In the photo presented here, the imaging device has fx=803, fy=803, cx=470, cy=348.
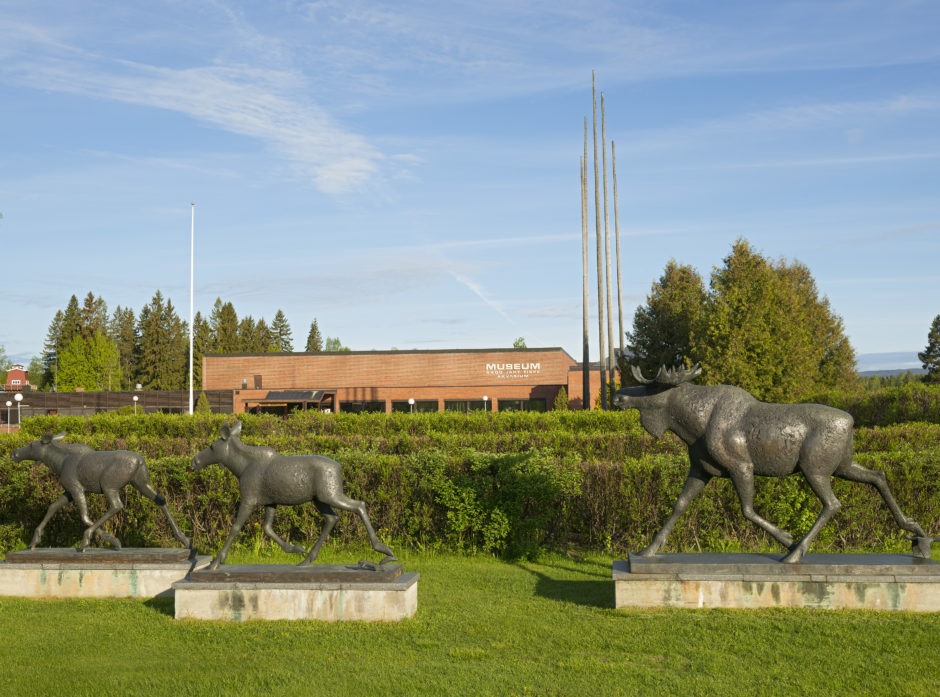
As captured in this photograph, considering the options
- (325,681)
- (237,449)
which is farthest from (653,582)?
(237,449)

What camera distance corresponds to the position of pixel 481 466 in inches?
388

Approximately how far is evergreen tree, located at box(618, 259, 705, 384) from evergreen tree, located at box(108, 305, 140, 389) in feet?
228

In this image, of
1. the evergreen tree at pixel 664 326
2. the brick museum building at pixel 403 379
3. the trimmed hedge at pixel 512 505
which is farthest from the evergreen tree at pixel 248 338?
the trimmed hedge at pixel 512 505

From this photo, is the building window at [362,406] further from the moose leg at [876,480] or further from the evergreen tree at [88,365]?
the moose leg at [876,480]

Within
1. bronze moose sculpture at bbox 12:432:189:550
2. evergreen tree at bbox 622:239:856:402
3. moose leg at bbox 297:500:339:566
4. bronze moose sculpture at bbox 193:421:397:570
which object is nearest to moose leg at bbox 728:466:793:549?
bronze moose sculpture at bbox 193:421:397:570

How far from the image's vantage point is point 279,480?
23.0ft

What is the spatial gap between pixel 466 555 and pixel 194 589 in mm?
3762

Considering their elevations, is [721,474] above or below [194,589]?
above

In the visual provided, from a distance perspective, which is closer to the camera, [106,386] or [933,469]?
[933,469]

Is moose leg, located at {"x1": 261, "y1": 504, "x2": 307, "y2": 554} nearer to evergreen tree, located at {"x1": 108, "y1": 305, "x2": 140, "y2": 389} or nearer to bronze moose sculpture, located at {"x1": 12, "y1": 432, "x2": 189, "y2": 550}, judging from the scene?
bronze moose sculpture, located at {"x1": 12, "y1": 432, "x2": 189, "y2": 550}

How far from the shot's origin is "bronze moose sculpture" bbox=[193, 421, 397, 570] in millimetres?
6977

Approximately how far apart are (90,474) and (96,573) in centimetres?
99

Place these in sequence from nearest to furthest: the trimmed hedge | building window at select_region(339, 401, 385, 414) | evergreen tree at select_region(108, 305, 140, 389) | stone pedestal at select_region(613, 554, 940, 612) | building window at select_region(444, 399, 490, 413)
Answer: stone pedestal at select_region(613, 554, 940, 612) → the trimmed hedge → building window at select_region(444, 399, 490, 413) → building window at select_region(339, 401, 385, 414) → evergreen tree at select_region(108, 305, 140, 389)

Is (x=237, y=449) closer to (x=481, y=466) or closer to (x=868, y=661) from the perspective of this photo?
(x=481, y=466)
